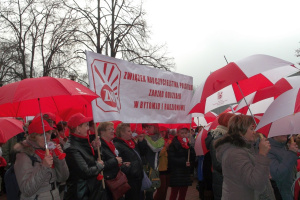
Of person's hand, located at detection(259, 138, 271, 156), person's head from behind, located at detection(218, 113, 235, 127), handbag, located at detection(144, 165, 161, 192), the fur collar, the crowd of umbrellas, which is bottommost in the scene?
handbag, located at detection(144, 165, 161, 192)

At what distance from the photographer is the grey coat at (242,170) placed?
124 inches

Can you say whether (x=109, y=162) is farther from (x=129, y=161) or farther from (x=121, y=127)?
(x=121, y=127)

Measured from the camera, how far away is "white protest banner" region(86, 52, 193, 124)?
4469 mm

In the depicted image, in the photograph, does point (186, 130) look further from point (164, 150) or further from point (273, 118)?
point (273, 118)

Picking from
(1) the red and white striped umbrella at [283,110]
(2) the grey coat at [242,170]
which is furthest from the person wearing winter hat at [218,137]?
(2) the grey coat at [242,170]

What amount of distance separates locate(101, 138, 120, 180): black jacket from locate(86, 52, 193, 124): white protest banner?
541mm

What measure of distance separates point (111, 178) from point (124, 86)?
1.38 metres

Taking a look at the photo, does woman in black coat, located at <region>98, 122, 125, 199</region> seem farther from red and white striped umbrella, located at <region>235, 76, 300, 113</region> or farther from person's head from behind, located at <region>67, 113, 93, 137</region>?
red and white striped umbrella, located at <region>235, 76, 300, 113</region>

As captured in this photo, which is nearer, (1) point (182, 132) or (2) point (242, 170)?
(2) point (242, 170)

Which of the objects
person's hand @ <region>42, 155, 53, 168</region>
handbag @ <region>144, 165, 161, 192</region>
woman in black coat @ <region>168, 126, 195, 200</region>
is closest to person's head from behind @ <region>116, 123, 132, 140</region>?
handbag @ <region>144, 165, 161, 192</region>

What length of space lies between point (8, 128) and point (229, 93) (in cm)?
376

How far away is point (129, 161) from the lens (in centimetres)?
531

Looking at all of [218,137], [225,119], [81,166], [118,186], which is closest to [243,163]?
[218,137]

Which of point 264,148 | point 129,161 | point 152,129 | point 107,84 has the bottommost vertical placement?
point 129,161
